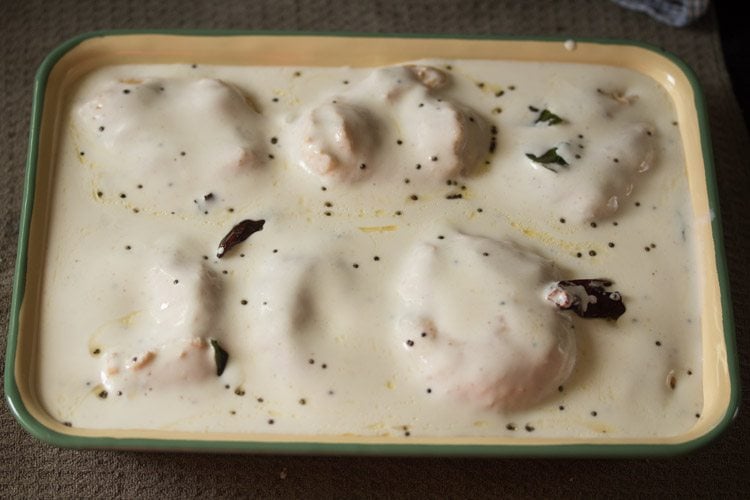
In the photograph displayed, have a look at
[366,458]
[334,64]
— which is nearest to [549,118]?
[334,64]

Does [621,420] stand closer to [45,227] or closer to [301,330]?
[301,330]

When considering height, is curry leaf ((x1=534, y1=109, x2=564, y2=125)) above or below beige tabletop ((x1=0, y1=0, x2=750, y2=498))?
above

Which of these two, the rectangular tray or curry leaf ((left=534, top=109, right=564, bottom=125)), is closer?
the rectangular tray

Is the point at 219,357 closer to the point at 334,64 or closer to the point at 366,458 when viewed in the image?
the point at 366,458

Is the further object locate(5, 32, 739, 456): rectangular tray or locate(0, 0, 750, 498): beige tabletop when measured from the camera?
locate(0, 0, 750, 498): beige tabletop

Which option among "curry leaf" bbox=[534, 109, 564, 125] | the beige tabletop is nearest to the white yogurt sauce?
"curry leaf" bbox=[534, 109, 564, 125]

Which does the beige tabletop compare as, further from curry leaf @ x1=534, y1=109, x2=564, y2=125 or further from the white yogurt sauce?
curry leaf @ x1=534, y1=109, x2=564, y2=125

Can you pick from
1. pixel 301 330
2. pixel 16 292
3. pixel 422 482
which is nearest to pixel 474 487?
pixel 422 482
